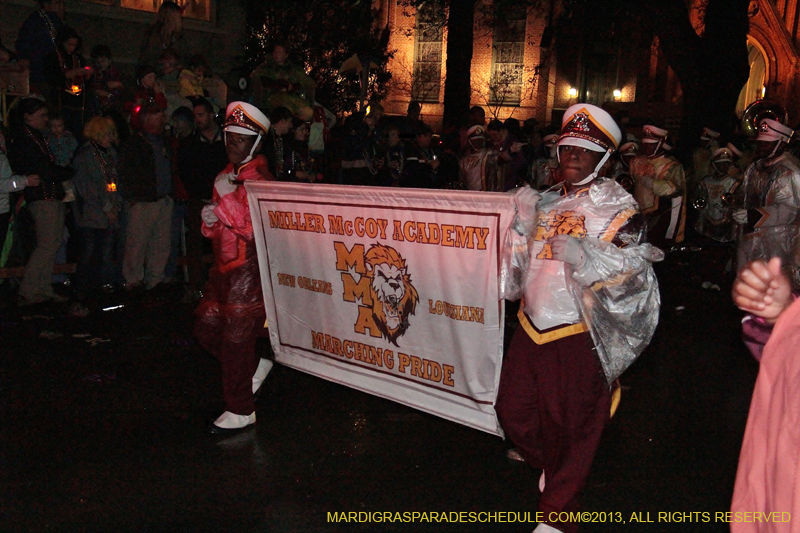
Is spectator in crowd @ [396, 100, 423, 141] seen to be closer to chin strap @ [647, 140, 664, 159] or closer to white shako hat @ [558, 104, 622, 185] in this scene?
chin strap @ [647, 140, 664, 159]

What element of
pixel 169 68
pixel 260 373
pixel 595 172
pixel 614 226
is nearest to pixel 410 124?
pixel 169 68

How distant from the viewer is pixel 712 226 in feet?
37.8

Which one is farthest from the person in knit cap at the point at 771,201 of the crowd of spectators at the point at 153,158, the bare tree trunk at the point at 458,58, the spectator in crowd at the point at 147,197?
the bare tree trunk at the point at 458,58

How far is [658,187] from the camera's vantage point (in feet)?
34.7

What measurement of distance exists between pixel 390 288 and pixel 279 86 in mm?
6985

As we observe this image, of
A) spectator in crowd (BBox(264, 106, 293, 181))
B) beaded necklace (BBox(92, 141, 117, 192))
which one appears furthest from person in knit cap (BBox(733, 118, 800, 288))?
beaded necklace (BBox(92, 141, 117, 192))

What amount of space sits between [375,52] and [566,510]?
19.2 m

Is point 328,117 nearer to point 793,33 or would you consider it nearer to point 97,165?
point 97,165

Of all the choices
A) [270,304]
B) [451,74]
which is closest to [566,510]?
[270,304]

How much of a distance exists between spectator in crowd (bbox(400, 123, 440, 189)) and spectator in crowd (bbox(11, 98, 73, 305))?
4930mm

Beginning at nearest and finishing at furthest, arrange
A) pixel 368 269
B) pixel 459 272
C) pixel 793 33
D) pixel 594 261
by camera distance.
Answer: pixel 594 261 < pixel 459 272 < pixel 368 269 < pixel 793 33

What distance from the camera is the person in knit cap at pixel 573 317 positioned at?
3.89 m

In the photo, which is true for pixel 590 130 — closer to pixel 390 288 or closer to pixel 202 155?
pixel 390 288

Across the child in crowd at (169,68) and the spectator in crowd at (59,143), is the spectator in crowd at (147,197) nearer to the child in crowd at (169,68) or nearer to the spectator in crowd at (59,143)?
the spectator in crowd at (59,143)
